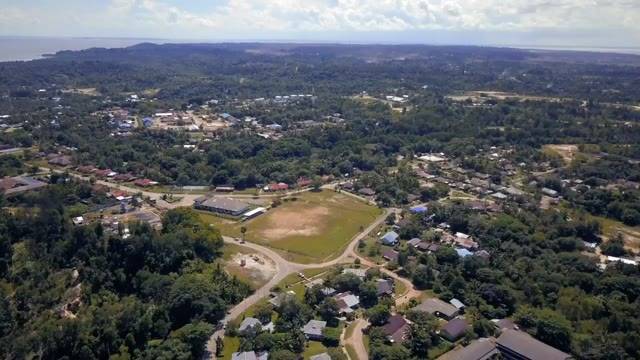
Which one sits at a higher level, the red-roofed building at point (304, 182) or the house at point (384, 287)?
the red-roofed building at point (304, 182)

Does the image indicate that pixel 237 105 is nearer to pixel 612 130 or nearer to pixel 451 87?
pixel 451 87

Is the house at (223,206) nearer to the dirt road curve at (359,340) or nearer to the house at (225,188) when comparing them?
the house at (225,188)

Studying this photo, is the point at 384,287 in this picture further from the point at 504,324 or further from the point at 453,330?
the point at 504,324

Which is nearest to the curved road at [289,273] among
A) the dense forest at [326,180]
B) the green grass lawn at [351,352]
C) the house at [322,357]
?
the green grass lawn at [351,352]

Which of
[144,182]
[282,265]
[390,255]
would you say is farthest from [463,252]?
[144,182]

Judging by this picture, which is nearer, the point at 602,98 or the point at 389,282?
the point at 389,282

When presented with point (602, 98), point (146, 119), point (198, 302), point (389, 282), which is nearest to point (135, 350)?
point (198, 302)
